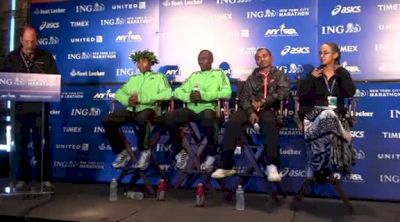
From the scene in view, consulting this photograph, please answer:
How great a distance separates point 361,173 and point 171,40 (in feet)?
8.75

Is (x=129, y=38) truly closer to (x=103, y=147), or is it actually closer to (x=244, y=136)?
(x=103, y=147)


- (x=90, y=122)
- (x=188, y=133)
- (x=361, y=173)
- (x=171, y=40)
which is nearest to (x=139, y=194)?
(x=188, y=133)

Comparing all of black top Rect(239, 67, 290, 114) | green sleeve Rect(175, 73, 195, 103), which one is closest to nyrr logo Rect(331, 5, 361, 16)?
black top Rect(239, 67, 290, 114)

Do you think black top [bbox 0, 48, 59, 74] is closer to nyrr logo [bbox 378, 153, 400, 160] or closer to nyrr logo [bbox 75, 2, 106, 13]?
nyrr logo [bbox 75, 2, 106, 13]

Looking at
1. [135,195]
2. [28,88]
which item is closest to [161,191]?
[135,195]

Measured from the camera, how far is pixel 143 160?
15.4ft

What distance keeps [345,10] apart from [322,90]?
3.90 feet

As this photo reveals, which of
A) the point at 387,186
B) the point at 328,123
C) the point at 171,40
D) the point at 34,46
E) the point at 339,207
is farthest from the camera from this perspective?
the point at 171,40

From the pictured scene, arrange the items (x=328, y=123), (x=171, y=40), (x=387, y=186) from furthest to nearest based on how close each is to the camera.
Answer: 1. (x=171, y=40)
2. (x=387, y=186)
3. (x=328, y=123)

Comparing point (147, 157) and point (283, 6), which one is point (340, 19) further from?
point (147, 157)

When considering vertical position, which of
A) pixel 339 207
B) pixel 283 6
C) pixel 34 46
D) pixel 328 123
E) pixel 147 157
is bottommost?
pixel 339 207

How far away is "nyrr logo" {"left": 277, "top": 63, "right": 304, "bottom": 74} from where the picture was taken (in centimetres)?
494

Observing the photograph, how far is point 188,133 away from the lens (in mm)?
4836

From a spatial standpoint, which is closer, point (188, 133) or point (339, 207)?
point (339, 207)
